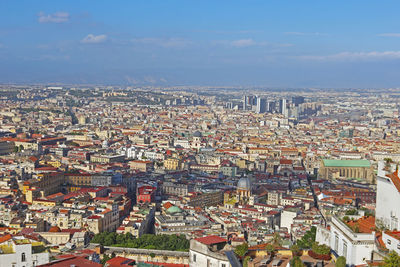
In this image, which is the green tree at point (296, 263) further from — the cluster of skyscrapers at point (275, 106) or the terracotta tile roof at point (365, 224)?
the cluster of skyscrapers at point (275, 106)

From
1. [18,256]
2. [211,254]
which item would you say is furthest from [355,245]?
[18,256]

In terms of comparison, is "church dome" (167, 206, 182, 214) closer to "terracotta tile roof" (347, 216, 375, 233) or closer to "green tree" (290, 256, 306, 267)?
"terracotta tile roof" (347, 216, 375, 233)

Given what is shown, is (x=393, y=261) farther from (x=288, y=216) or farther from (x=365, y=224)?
(x=288, y=216)

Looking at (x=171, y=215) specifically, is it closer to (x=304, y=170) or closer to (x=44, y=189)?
(x=44, y=189)

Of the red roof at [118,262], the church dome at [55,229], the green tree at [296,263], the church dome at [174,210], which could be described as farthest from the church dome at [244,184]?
the green tree at [296,263]

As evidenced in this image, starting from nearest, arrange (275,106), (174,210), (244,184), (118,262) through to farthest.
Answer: (118,262) → (174,210) → (244,184) → (275,106)

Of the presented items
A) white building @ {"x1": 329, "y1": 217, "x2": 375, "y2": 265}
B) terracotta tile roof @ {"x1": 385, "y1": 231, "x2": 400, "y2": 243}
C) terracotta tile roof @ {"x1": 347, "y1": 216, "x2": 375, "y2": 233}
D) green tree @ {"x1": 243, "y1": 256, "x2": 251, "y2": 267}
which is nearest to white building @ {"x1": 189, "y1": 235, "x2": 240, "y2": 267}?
green tree @ {"x1": 243, "y1": 256, "x2": 251, "y2": 267}

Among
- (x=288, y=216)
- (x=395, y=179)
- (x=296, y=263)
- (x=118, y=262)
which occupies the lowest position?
(x=288, y=216)

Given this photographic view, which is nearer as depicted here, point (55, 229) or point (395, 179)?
point (395, 179)

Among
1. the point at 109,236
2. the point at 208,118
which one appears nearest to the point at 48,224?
the point at 109,236
